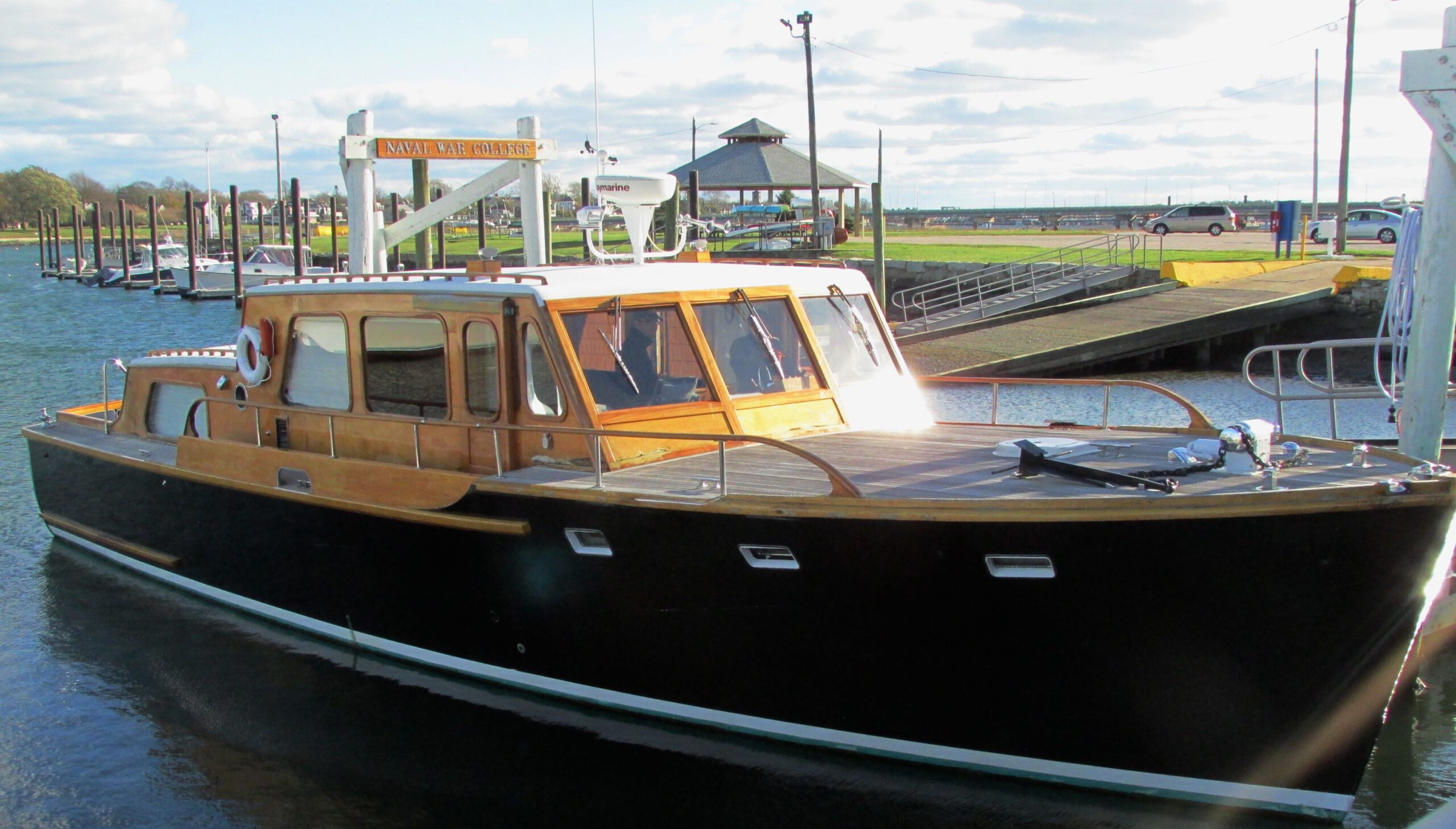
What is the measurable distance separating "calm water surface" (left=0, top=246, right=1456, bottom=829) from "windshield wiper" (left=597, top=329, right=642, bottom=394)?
7.33 feet

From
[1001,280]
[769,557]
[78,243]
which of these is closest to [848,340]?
[769,557]

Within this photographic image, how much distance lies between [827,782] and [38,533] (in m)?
10.7

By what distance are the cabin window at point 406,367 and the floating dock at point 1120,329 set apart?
13949 mm

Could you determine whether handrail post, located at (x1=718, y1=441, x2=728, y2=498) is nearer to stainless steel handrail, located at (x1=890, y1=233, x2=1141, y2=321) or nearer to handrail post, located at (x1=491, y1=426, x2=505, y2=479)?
handrail post, located at (x1=491, y1=426, x2=505, y2=479)

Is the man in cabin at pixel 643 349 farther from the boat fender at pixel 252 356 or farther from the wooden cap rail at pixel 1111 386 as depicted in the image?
the boat fender at pixel 252 356

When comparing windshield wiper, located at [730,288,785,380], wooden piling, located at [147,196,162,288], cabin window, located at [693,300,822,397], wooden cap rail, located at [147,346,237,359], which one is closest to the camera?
cabin window, located at [693,300,822,397]

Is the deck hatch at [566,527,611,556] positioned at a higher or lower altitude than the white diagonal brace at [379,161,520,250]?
lower

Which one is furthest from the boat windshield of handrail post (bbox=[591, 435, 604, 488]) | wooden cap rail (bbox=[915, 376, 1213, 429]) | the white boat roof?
handrail post (bbox=[591, 435, 604, 488])

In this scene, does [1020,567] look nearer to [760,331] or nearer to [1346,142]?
[760,331]

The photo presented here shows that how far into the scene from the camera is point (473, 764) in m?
7.91

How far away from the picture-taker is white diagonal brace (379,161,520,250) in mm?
10961

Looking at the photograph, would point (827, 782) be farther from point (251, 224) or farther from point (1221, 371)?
Answer: point (251, 224)

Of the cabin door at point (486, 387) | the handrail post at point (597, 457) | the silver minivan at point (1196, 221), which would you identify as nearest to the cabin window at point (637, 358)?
the handrail post at point (597, 457)

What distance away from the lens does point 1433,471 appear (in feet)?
19.3
